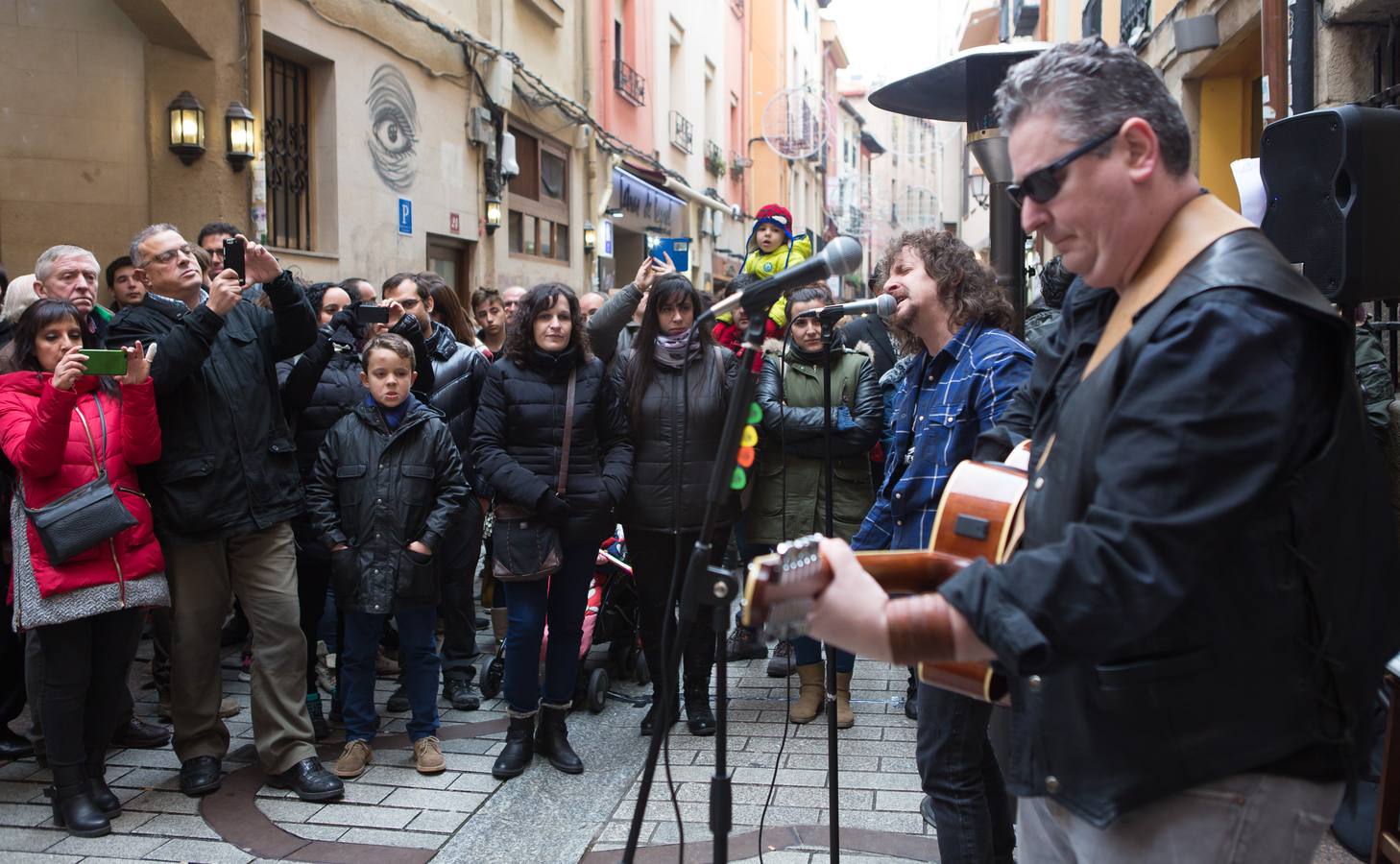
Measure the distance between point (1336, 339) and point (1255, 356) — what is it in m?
0.15

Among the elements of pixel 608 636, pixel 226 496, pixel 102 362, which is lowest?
pixel 608 636

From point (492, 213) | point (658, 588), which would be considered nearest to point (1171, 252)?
point (658, 588)

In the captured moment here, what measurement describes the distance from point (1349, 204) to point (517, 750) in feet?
11.6

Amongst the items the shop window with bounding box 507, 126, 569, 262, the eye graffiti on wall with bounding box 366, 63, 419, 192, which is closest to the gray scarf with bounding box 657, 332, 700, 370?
the eye graffiti on wall with bounding box 366, 63, 419, 192

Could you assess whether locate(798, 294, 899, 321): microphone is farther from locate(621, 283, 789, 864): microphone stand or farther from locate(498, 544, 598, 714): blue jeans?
locate(498, 544, 598, 714): blue jeans

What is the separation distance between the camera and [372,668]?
4.85 m

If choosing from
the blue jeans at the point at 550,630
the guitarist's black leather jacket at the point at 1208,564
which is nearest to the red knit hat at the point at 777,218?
the blue jeans at the point at 550,630

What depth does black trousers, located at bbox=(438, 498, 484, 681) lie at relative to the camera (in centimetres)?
551

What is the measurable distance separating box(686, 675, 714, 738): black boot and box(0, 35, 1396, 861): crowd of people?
0.02 m

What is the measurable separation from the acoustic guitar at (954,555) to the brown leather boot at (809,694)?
10.7ft

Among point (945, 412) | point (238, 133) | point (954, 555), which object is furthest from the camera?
point (238, 133)

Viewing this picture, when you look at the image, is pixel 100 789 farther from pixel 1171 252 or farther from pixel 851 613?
pixel 1171 252

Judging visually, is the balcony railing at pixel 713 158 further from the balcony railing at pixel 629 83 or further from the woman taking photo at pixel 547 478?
the woman taking photo at pixel 547 478

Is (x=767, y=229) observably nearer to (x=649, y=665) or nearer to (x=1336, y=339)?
(x=649, y=665)
